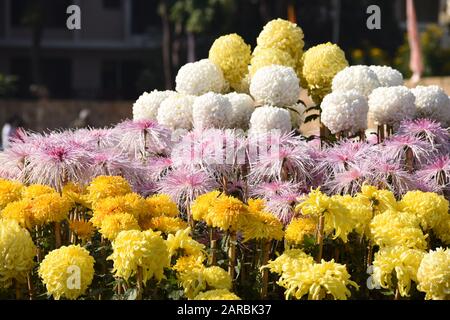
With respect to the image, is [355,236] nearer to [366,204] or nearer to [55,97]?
[366,204]

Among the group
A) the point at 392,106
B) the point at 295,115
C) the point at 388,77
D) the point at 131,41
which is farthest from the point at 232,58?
the point at 131,41

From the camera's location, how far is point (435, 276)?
2477 mm

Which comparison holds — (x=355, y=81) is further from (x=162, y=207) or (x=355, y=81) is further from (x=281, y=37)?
(x=162, y=207)

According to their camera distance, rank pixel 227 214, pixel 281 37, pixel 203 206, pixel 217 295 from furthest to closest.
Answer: pixel 281 37 < pixel 203 206 < pixel 227 214 < pixel 217 295

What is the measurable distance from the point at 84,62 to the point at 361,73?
24.5 metres

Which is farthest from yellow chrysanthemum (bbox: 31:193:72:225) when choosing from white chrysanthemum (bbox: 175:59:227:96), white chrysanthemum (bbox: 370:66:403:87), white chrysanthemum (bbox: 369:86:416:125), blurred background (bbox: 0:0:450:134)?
blurred background (bbox: 0:0:450:134)

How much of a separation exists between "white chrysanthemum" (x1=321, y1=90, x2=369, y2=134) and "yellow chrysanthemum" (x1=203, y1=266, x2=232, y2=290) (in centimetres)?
141

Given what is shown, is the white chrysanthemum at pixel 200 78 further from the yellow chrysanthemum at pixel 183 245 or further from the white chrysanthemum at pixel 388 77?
the yellow chrysanthemum at pixel 183 245

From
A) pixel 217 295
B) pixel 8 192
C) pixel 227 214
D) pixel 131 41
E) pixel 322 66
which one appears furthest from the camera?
pixel 131 41

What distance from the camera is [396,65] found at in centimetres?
1509

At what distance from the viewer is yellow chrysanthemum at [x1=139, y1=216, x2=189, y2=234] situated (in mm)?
2824

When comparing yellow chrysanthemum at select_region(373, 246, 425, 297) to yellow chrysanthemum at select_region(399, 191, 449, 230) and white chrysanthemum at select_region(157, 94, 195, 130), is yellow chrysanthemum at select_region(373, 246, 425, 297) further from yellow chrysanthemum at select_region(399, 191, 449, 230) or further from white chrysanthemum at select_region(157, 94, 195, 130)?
white chrysanthemum at select_region(157, 94, 195, 130)

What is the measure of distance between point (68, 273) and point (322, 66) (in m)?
2.09
